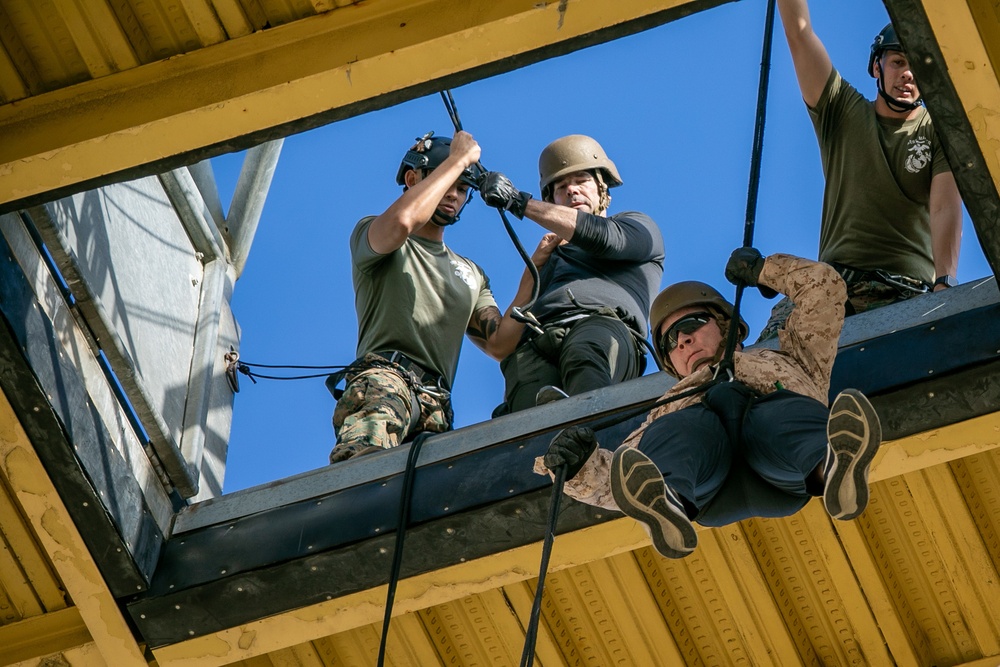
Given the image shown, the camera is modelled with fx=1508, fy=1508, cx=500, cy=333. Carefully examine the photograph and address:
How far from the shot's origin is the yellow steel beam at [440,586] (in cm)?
594

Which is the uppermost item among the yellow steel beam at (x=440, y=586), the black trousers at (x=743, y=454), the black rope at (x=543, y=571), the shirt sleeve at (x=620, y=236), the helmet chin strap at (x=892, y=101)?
the shirt sleeve at (x=620, y=236)

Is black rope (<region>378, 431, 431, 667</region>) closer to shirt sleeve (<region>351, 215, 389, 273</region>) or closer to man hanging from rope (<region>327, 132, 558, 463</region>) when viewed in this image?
man hanging from rope (<region>327, 132, 558, 463</region>)

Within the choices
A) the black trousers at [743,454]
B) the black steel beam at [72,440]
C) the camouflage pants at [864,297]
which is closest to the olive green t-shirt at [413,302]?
the black steel beam at [72,440]

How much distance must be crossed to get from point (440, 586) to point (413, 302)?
1695 mm

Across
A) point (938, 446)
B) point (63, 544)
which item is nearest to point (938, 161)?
point (938, 446)

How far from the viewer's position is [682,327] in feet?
19.0

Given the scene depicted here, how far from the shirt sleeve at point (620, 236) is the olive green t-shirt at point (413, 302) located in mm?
709

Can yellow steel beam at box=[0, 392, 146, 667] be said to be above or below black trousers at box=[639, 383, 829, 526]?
above

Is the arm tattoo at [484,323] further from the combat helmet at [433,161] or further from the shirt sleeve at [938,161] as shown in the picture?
the shirt sleeve at [938,161]

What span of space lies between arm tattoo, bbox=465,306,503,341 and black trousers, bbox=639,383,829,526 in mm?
2703

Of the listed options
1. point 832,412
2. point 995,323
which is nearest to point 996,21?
point 995,323

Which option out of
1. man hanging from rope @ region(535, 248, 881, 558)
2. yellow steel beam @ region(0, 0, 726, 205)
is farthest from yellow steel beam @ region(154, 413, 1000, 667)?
yellow steel beam @ region(0, 0, 726, 205)

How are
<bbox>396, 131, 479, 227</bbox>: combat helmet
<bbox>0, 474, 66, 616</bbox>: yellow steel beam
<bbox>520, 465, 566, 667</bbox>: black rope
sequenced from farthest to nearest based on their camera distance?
<bbox>396, 131, 479, 227</bbox>: combat helmet < <bbox>0, 474, 66, 616</bbox>: yellow steel beam < <bbox>520, 465, 566, 667</bbox>: black rope

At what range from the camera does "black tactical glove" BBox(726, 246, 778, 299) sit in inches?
203
